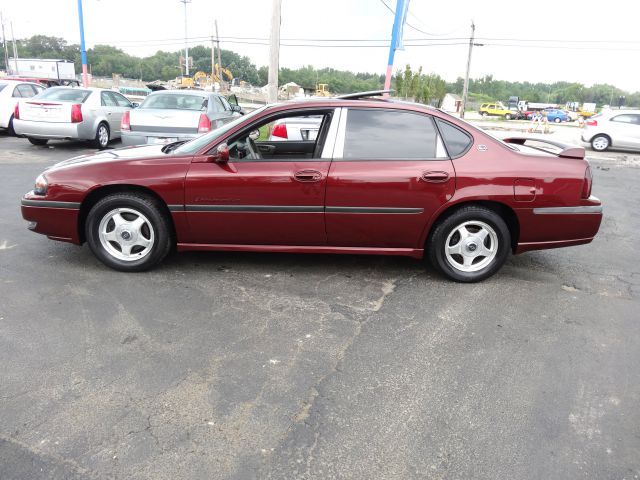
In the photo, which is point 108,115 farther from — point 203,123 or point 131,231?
point 131,231

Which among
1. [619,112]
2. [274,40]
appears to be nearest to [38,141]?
[274,40]

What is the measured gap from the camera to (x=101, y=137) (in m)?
11.9

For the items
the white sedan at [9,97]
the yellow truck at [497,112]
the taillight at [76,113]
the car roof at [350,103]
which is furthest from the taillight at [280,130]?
the yellow truck at [497,112]

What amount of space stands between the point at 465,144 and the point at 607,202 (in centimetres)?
543

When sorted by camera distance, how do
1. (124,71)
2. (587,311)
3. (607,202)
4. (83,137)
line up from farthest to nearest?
(124,71) < (83,137) < (607,202) < (587,311)

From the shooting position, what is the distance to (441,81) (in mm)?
65625

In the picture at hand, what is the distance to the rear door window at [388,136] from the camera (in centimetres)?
416

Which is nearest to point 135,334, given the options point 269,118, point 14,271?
point 14,271

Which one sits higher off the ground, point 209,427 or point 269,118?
point 269,118

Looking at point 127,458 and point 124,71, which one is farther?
point 124,71

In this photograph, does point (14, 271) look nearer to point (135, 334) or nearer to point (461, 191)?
point (135, 334)

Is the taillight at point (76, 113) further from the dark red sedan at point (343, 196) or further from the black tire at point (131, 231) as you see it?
the black tire at point (131, 231)

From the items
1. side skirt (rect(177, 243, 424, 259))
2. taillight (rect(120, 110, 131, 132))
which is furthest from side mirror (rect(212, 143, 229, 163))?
taillight (rect(120, 110, 131, 132))

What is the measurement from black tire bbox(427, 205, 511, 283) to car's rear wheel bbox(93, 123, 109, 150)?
9.90 m
